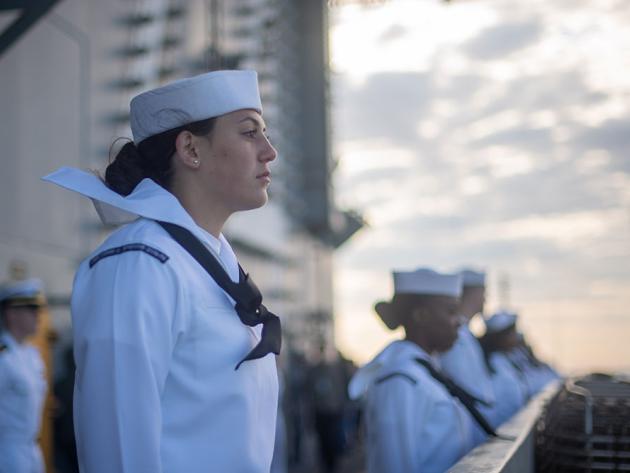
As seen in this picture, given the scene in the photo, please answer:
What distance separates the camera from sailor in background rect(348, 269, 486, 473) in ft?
13.3

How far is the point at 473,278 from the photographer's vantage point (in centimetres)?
786

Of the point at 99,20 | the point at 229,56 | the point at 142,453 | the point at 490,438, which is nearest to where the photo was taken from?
the point at 142,453

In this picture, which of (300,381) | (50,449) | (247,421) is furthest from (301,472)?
(247,421)

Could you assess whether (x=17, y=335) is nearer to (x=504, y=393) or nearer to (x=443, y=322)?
(x=443, y=322)

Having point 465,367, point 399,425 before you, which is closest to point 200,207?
point 399,425

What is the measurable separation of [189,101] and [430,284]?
8.18ft

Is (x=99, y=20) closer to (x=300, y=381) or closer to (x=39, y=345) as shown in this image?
(x=39, y=345)

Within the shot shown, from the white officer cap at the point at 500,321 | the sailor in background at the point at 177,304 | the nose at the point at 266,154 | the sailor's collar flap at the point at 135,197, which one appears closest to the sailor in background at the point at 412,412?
the sailor in background at the point at 177,304

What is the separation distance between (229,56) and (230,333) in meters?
16.4

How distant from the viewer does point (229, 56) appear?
717 inches

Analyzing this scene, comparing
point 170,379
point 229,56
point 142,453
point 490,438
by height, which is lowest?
point 490,438

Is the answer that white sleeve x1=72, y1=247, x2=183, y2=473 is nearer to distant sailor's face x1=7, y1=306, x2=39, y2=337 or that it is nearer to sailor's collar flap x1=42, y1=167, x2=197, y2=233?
sailor's collar flap x1=42, y1=167, x2=197, y2=233

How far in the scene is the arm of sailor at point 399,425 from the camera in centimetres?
402

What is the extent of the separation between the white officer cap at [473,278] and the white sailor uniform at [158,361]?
18.0 feet
